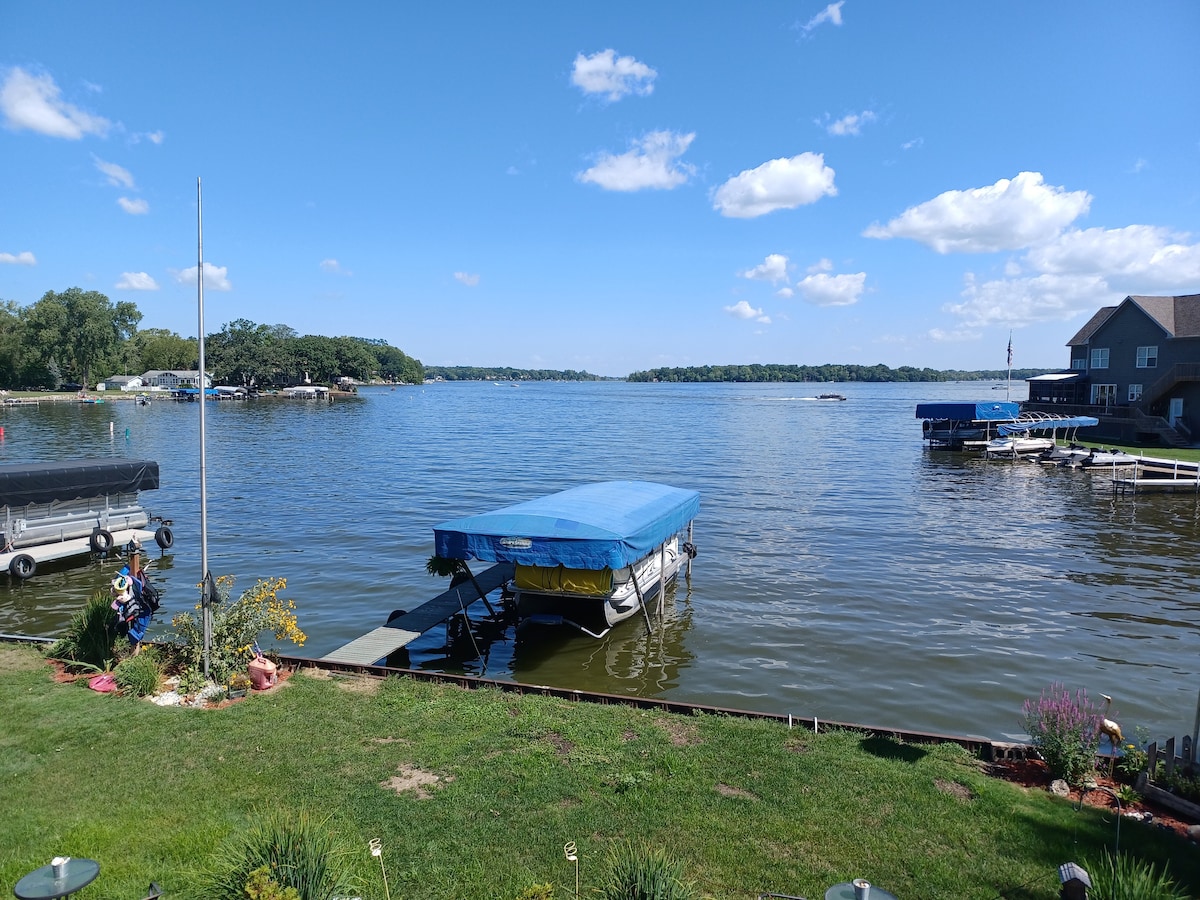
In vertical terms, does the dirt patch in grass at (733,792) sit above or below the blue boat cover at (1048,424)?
below

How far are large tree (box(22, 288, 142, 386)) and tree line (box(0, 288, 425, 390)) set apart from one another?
6.0 inches

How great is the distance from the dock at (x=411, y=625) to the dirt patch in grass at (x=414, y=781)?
449 cm

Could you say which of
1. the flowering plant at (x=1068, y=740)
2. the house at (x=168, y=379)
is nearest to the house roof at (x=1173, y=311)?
the flowering plant at (x=1068, y=740)

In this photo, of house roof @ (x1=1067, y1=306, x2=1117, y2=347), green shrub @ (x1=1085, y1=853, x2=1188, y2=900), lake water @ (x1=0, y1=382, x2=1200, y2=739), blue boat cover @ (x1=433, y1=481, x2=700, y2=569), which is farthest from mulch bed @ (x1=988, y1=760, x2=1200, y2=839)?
house roof @ (x1=1067, y1=306, x2=1117, y2=347)

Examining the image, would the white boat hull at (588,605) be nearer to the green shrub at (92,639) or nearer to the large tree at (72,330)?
the green shrub at (92,639)

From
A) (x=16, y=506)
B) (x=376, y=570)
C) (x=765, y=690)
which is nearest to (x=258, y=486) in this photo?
(x=16, y=506)

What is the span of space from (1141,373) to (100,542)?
219 feet

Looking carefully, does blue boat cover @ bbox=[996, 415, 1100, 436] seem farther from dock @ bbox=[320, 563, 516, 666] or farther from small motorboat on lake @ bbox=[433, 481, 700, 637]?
dock @ bbox=[320, 563, 516, 666]

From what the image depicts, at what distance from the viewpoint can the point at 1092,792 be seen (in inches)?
349

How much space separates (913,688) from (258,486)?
36.4 m

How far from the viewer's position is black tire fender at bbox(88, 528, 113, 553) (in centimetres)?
2433

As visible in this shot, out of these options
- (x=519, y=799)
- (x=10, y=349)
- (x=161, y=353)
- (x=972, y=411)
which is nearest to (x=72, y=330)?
(x=10, y=349)

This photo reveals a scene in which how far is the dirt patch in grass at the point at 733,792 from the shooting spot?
861cm

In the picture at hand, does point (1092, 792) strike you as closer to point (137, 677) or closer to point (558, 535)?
point (558, 535)
